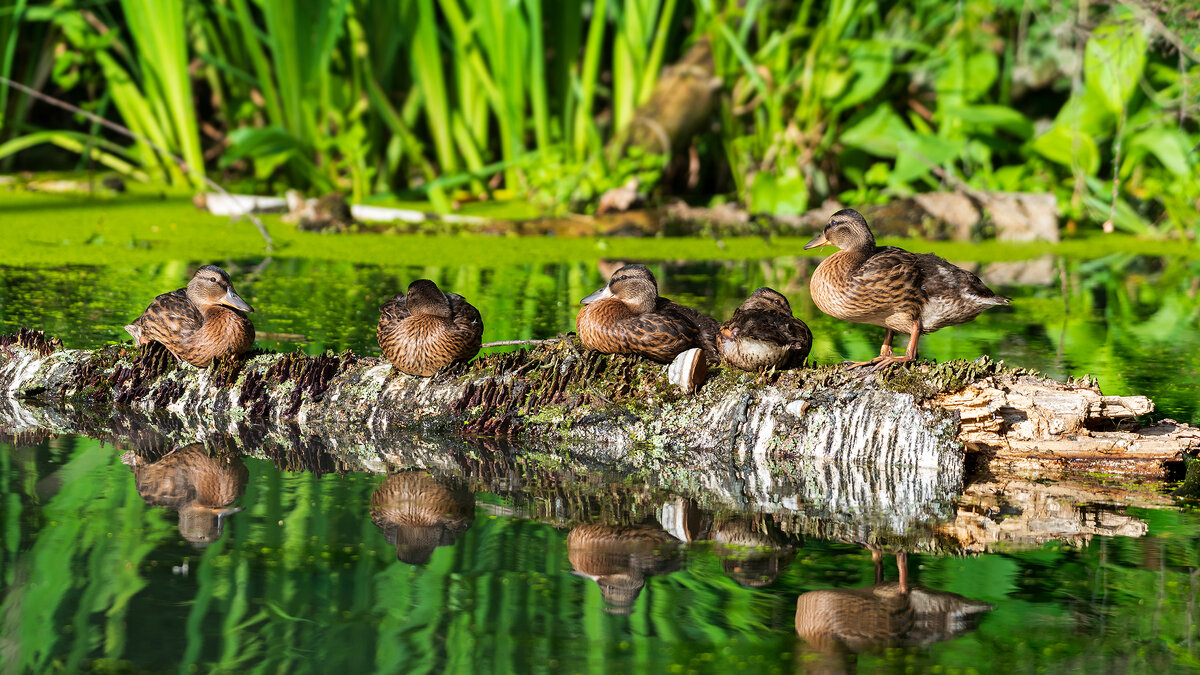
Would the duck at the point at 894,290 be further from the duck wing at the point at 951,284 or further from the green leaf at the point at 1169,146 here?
the green leaf at the point at 1169,146

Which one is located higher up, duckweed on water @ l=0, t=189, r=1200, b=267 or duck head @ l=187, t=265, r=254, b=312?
duckweed on water @ l=0, t=189, r=1200, b=267

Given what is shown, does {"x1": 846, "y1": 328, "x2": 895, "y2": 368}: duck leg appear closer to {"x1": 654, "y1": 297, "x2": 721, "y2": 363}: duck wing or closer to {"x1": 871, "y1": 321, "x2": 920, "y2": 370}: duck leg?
{"x1": 871, "y1": 321, "x2": 920, "y2": 370}: duck leg

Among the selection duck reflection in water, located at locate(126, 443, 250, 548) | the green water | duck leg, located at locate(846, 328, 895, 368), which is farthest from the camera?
duck leg, located at locate(846, 328, 895, 368)

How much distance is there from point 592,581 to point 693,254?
5.47 m

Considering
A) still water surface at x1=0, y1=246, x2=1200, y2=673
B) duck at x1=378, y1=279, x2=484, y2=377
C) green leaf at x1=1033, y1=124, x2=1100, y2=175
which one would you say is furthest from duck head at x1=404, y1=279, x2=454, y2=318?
green leaf at x1=1033, y1=124, x2=1100, y2=175

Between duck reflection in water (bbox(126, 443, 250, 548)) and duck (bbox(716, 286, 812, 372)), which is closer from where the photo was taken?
duck reflection in water (bbox(126, 443, 250, 548))

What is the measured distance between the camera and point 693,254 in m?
8.12

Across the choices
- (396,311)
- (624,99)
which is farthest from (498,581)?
(624,99)

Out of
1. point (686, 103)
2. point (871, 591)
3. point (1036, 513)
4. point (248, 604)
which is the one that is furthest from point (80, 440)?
point (686, 103)

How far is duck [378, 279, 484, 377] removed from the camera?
13.7 feet

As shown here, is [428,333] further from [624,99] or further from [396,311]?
[624,99]

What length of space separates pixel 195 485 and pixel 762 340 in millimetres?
1749

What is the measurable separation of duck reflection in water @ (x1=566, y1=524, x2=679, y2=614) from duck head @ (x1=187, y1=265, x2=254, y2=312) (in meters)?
1.82

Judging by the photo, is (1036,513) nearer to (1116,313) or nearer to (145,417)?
(145,417)
